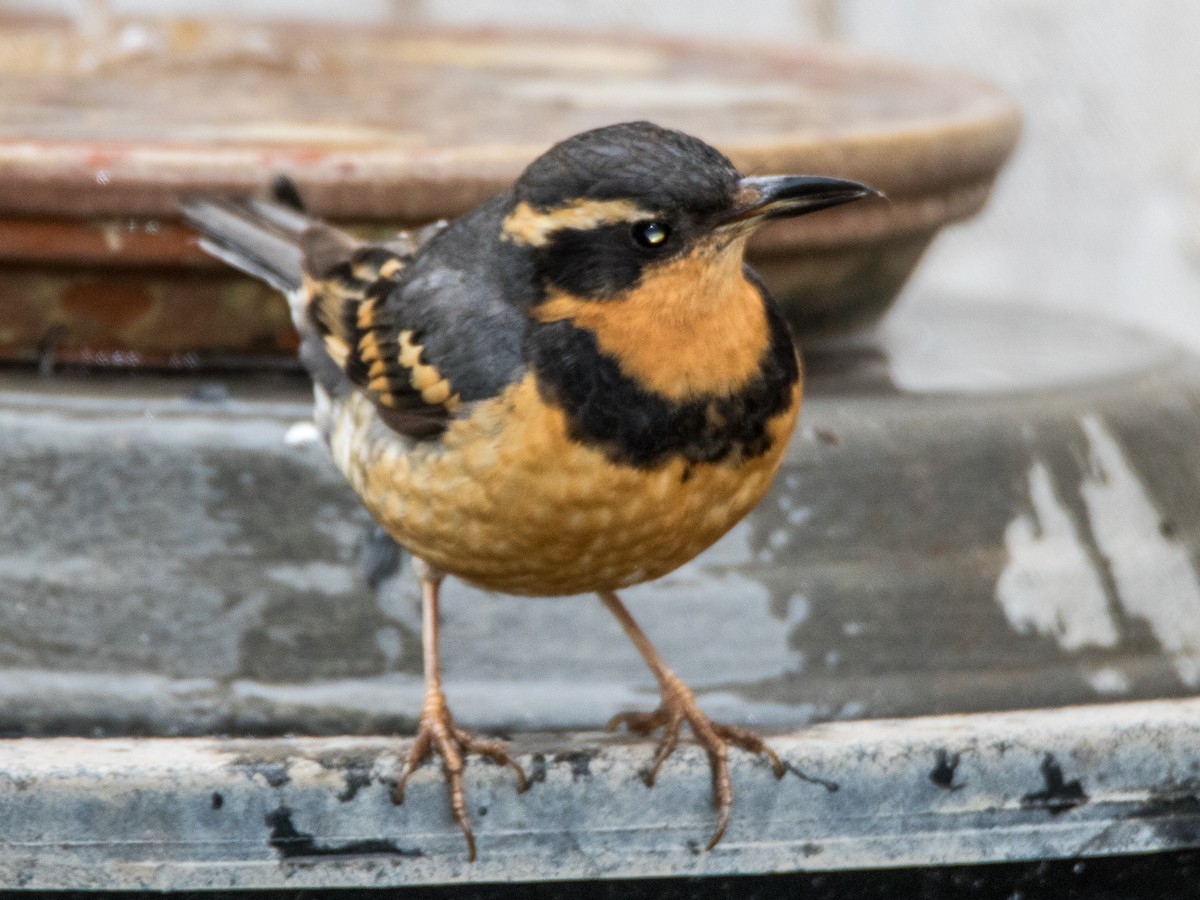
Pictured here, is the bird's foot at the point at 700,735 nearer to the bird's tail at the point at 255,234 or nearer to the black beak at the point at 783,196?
the black beak at the point at 783,196

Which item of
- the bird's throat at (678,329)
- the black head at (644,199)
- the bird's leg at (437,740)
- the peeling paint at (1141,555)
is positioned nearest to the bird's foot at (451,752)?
the bird's leg at (437,740)

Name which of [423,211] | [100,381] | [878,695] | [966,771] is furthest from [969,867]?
[100,381]

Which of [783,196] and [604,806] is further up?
[783,196]

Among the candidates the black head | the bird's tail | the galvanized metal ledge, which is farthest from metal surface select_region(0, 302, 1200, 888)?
the black head

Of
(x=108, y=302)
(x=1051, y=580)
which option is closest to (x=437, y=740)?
(x=108, y=302)

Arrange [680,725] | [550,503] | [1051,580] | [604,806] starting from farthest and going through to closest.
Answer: [1051,580], [680,725], [550,503], [604,806]

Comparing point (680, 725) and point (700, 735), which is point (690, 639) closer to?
point (680, 725)

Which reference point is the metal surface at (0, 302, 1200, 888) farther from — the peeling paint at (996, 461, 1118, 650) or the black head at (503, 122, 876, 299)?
the black head at (503, 122, 876, 299)
